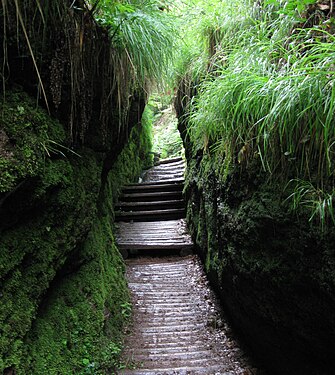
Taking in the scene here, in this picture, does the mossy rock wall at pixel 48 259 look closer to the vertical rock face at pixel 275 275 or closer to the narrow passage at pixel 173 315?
the narrow passage at pixel 173 315

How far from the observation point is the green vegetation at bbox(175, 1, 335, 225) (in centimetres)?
169

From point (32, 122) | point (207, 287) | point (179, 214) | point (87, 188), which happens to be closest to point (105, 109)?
point (87, 188)

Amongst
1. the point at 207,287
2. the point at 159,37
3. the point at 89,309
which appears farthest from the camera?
the point at 207,287

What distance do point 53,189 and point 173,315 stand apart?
2.17m

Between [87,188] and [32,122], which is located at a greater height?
[32,122]

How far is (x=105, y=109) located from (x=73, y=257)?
143 centimetres

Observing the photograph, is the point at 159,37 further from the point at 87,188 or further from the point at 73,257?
the point at 73,257

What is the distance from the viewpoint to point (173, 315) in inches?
136

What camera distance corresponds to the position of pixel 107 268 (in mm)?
3465

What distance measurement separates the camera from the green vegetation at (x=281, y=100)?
1686 millimetres

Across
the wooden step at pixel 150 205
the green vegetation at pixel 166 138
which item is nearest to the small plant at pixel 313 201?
the wooden step at pixel 150 205

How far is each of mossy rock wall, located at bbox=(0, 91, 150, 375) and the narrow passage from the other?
1.07 ft

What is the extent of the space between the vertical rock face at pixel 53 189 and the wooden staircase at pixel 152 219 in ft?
6.93

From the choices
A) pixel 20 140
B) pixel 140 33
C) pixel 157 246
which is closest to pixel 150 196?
pixel 157 246
